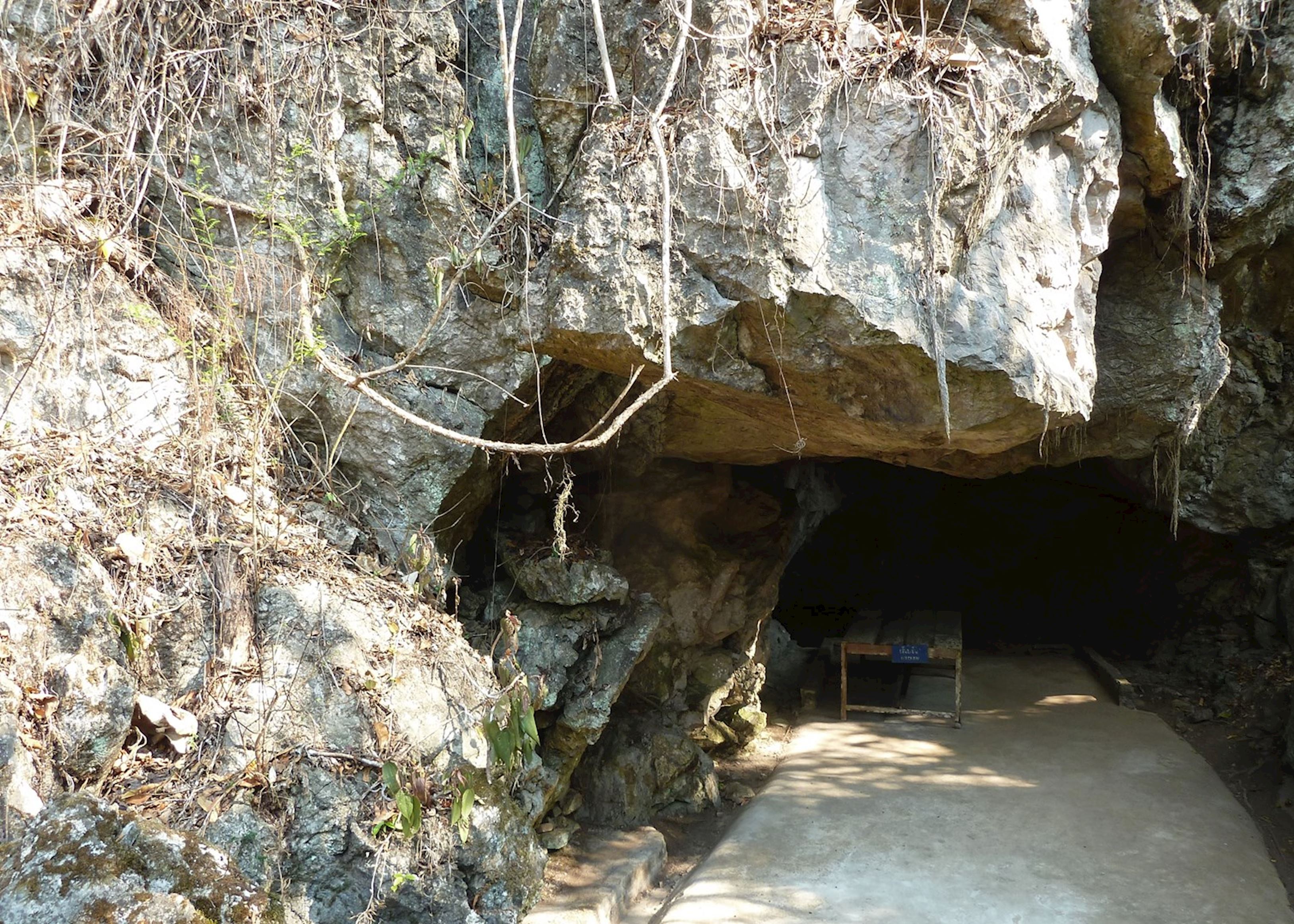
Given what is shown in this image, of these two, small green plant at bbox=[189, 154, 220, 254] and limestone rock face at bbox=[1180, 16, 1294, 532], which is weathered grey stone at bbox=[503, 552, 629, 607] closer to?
small green plant at bbox=[189, 154, 220, 254]

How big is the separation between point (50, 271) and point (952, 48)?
354 centimetres

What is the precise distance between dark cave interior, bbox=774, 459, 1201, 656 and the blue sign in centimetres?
144

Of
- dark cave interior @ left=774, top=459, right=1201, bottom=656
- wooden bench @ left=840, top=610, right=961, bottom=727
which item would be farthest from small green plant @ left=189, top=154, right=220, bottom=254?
dark cave interior @ left=774, top=459, right=1201, bottom=656

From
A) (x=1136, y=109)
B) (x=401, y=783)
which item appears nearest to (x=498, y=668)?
(x=401, y=783)

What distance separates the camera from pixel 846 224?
3.70 metres

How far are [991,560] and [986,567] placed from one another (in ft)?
Answer: 0.30

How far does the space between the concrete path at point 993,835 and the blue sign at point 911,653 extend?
49cm

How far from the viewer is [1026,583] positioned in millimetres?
10125

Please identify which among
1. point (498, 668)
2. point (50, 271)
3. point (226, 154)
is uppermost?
point (226, 154)

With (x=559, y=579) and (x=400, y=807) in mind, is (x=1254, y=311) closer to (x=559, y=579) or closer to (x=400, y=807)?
(x=559, y=579)

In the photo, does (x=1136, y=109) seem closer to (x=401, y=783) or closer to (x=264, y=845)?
(x=401, y=783)

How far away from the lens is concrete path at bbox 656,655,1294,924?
4.41 m

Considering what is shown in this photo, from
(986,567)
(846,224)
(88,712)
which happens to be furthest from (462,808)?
(986,567)

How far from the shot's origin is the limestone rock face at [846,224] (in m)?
3.66
